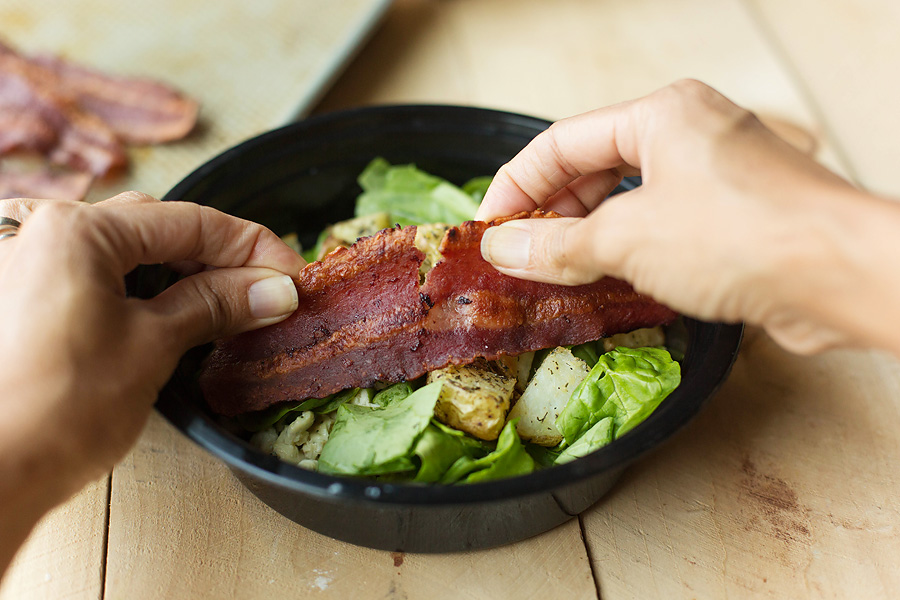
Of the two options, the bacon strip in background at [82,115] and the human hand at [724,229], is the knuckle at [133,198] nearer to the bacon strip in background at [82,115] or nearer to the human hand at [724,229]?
the human hand at [724,229]

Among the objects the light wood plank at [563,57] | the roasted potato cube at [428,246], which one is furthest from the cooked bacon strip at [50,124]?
the roasted potato cube at [428,246]

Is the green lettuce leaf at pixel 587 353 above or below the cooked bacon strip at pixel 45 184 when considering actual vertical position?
above

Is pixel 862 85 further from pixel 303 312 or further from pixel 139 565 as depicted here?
pixel 139 565

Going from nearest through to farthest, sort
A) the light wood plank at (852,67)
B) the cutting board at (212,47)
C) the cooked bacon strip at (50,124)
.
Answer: the cooked bacon strip at (50,124), the cutting board at (212,47), the light wood plank at (852,67)

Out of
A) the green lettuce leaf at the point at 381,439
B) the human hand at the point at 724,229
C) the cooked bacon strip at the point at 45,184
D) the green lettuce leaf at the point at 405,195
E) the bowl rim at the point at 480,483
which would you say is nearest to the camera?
the human hand at the point at 724,229

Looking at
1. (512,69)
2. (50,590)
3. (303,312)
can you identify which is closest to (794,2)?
(512,69)

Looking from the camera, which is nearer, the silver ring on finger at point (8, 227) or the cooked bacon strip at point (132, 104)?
the silver ring on finger at point (8, 227)

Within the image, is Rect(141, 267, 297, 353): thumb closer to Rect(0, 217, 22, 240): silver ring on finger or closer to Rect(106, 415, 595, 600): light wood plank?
Rect(0, 217, 22, 240): silver ring on finger
